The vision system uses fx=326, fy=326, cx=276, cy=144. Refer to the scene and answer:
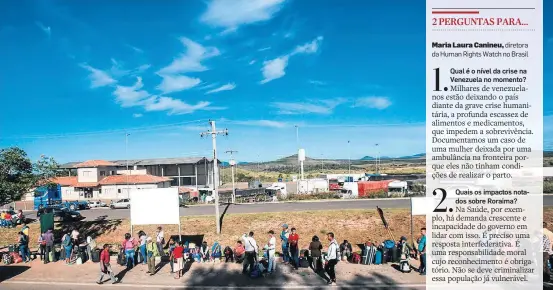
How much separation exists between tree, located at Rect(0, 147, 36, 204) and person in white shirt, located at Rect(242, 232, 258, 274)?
14.8m

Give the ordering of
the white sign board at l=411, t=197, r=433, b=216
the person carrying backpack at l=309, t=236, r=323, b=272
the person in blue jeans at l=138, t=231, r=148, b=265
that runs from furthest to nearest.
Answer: the white sign board at l=411, t=197, r=433, b=216
the person in blue jeans at l=138, t=231, r=148, b=265
the person carrying backpack at l=309, t=236, r=323, b=272

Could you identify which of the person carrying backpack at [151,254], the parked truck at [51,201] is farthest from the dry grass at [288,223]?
the parked truck at [51,201]

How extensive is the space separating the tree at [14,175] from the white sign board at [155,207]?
7500mm

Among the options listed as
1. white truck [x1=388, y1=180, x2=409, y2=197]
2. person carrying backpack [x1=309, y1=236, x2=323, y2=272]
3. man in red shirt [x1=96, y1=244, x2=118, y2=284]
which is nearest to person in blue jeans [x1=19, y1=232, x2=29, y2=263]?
man in red shirt [x1=96, y1=244, x2=118, y2=284]

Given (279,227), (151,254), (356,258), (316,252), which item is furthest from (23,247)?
(356,258)

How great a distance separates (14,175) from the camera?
19188 millimetres

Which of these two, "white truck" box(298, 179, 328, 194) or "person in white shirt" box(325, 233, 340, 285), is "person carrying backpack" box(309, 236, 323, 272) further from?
"white truck" box(298, 179, 328, 194)

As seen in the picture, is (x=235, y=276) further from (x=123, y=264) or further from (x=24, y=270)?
(x=24, y=270)

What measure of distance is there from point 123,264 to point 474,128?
14.9 meters

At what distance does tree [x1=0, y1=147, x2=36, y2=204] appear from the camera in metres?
18.5

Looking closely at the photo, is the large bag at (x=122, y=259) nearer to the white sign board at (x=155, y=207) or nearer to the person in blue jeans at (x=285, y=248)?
the white sign board at (x=155, y=207)

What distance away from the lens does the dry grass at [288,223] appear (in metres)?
21.8

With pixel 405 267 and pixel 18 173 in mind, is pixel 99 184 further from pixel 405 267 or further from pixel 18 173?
pixel 405 267

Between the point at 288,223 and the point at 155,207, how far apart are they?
9.74 metres
